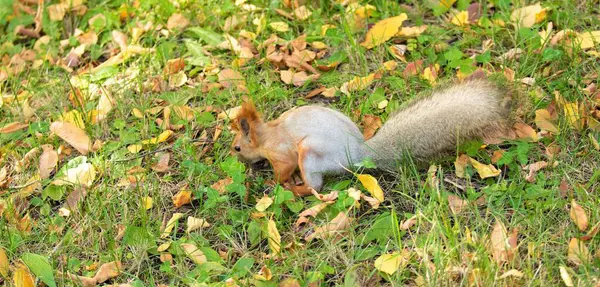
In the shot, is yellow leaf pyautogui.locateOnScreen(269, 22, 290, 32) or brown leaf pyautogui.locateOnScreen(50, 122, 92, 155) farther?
yellow leaf pyautogui.locateOnScreen(269, 22, 290, 32)

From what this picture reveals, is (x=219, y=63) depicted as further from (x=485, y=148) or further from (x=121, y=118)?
(x=485, y=148)

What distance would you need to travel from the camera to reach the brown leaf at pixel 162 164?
10.8 feet

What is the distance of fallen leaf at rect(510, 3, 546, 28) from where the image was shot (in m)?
3.69

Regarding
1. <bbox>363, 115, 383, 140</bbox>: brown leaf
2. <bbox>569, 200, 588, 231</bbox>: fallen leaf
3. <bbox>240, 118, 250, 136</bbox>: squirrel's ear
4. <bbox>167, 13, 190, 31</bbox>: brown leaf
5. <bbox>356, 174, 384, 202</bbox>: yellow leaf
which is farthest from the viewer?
<bbox>167, 13, 190, 31</bbox>: brown leaf

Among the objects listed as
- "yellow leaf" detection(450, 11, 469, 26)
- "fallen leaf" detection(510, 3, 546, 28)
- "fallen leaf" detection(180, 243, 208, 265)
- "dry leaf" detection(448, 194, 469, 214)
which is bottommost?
"fallen leaf" detection(180, 243, 208, 265)

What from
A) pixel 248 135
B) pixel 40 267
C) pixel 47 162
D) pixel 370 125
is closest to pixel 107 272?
pixel 40 267

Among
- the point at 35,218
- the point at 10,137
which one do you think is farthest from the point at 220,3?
the point at 35,218

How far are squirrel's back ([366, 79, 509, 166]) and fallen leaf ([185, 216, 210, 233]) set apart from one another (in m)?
→ 0.62

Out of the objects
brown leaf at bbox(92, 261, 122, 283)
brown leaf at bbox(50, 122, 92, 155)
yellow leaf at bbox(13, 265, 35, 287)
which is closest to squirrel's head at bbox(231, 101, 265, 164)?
brown leaf at bbox(92, 261, 122, 283)

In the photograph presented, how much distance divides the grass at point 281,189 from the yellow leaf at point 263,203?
0.03 metres

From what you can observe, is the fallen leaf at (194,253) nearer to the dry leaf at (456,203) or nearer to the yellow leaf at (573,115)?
the dry leaf at (456,203)

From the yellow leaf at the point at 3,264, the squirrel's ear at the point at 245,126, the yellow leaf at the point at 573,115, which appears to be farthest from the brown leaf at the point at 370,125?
the yellow leaf at the point at 3,264

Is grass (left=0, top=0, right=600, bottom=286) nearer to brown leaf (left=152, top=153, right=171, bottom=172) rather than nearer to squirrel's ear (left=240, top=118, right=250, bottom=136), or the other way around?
brown leaf (left=152, top=153, right=171, bottom=172)

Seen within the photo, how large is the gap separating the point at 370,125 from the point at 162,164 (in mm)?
823
